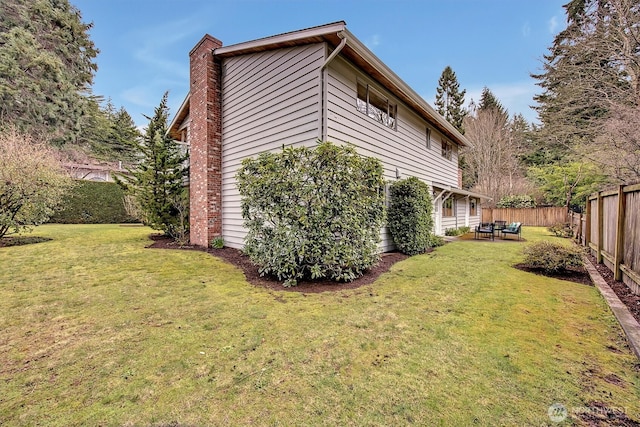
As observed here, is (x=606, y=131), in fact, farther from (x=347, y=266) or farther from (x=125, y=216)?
(x=125, y=216)

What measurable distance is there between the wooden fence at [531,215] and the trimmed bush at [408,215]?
57.7 ft

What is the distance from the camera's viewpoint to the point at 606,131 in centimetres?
1266

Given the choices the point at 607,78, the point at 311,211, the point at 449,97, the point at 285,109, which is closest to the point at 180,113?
the point at 285,109

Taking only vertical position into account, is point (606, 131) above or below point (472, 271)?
above

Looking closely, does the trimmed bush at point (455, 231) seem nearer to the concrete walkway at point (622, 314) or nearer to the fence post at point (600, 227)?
the fence post at point (600, 227)

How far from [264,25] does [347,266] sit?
12.2 m

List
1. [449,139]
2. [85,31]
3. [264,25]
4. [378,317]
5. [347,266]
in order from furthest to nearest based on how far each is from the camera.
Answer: [85,31], [449,139], [264,25], [347,266], [378,317]

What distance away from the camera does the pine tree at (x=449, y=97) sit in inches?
1114

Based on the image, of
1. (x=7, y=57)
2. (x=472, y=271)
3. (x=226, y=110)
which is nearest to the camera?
(x=472, y=271)

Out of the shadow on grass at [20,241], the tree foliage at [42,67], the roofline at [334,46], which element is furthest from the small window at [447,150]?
the tree foliage at [42,67]

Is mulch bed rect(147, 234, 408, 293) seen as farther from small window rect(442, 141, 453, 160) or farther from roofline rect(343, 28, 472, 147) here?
small window rect(442, 141, 453, 160)

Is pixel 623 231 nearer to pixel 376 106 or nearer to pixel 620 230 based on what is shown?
pixel 620 230

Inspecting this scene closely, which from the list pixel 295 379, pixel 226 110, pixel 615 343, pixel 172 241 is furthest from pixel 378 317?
pixel 172 241

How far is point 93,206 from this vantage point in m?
15.9
